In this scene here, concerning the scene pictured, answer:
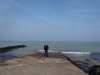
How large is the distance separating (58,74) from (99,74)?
207 centimetres

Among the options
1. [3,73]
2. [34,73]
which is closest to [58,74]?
[34,73]

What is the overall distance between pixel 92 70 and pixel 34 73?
3058 millimetres

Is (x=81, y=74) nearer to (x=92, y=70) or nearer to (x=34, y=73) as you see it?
(x=92, y=70)

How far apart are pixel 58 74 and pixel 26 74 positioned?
5.37 ft

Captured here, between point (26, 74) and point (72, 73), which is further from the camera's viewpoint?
point (72, 73)

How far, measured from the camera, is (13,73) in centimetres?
1048

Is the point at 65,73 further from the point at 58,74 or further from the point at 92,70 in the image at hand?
the point at 92,70

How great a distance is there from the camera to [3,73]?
34.5ft

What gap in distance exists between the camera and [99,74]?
33.7ft

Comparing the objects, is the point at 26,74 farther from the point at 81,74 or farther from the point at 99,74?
the point at 99,74

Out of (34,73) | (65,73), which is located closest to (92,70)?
(65,73)

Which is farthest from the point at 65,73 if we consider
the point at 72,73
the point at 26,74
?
the point at 26,74

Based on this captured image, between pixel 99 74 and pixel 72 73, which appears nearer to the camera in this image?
pixel 99 74

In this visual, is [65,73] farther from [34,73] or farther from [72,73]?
[34,73]
